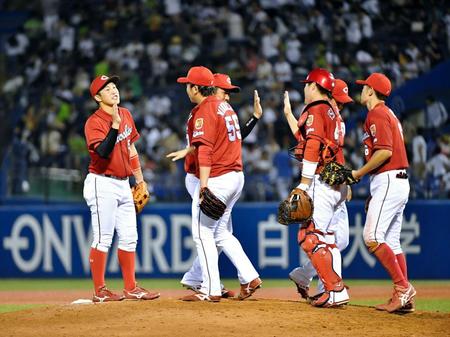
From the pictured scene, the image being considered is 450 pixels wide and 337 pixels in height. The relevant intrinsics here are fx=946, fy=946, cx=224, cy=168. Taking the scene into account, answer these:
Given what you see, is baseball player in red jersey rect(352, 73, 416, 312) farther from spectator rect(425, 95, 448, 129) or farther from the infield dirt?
spectator rect(425, 95, 448, 129)

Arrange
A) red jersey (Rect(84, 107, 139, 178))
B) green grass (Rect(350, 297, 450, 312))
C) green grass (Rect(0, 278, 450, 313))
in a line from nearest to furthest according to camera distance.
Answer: red jersey (Rect(84, 107, 139, 178)) → green grass (Rect(350, 297, 450, 312)) → green grass (Rect(0, 278, 450, 313))

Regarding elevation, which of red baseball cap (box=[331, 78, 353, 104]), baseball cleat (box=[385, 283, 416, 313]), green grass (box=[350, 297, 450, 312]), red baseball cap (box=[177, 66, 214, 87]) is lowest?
green grass (box=[350, 297, 450, 312])

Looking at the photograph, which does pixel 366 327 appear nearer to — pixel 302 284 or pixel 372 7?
pixel 302 284

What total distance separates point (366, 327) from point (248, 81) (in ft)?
35.0

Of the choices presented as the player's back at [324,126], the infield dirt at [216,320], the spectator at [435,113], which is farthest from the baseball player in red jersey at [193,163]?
the spectator at [435,113]

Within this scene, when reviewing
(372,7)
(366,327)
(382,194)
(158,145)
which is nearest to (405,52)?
(372,7)

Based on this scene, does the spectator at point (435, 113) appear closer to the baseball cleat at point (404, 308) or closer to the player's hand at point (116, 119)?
the baseball cleat at point (404, 308)

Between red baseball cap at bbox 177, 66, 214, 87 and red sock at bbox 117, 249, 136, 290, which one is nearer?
red baseball cap at bbox 177, 66, 214, 87

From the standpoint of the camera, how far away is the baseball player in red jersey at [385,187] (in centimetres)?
804

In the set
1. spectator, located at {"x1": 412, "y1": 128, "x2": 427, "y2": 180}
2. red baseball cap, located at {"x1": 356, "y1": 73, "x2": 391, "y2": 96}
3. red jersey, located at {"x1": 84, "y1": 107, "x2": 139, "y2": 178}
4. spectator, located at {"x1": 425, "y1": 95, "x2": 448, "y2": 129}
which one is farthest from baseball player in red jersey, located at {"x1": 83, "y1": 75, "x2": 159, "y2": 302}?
spectator, located at {"x1": 425, "y1": 95, "x2": 448, "y2": 129}

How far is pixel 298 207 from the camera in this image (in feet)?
25.3

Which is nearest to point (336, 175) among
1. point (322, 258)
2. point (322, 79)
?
point (322, 258)

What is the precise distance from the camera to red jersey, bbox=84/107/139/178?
326 inches

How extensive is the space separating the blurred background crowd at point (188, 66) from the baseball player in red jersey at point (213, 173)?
5.77m
